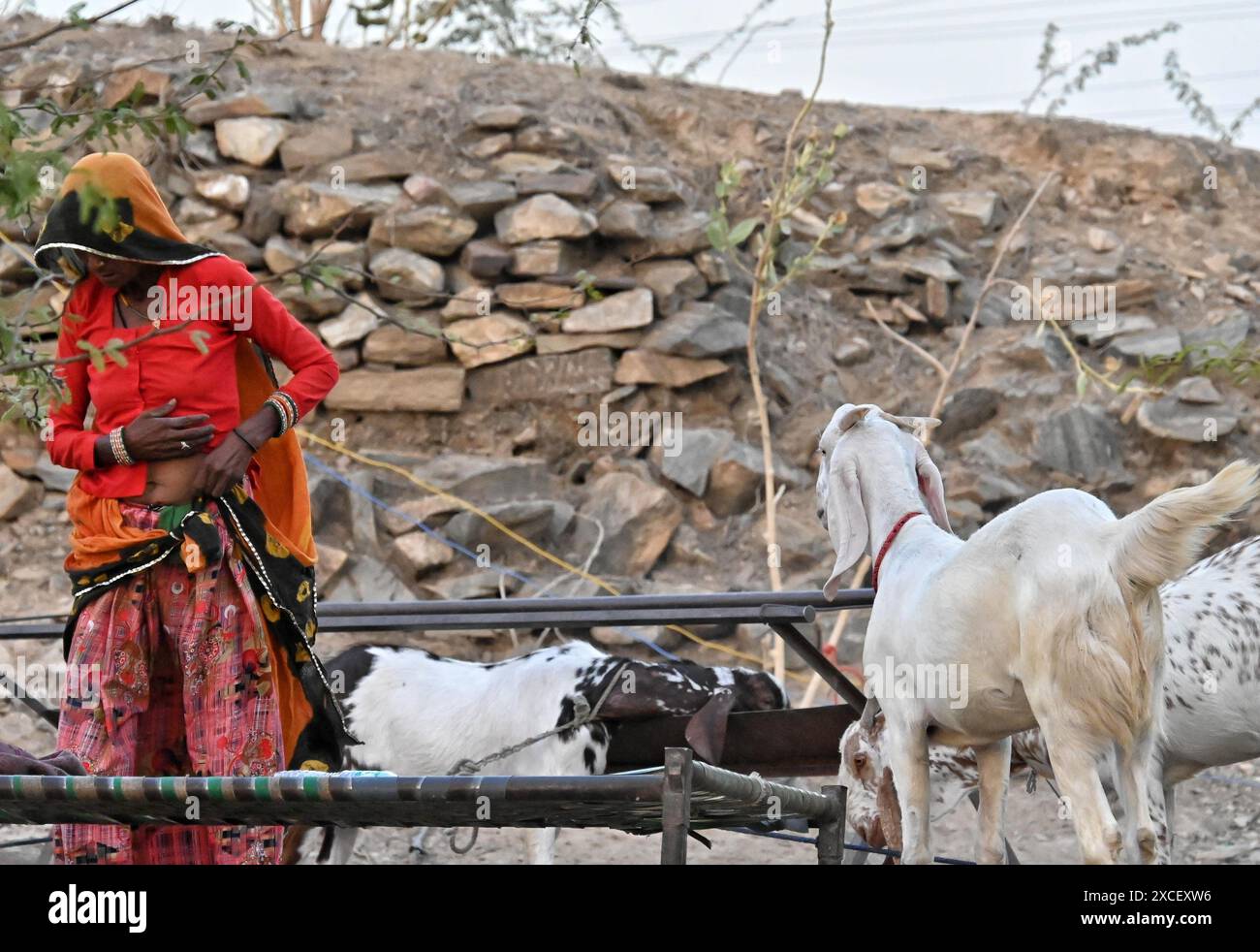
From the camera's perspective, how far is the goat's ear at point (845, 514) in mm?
4738

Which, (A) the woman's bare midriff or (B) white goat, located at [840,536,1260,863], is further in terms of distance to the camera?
(B) white goat, located at [840,536,1260,863]

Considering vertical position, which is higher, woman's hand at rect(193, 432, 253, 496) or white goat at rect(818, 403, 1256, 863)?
woman's hand at rect(193, 432, 253, 496)

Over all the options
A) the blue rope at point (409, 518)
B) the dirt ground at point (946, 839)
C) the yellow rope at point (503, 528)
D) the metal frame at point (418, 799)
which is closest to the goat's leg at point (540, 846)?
the dirt ground at point (946, 839)

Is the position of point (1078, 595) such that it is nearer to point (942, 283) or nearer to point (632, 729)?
point (632, 729)

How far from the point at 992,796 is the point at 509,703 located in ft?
6.15

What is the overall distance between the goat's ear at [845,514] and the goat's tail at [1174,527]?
1095mm

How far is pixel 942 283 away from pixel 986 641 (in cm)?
784

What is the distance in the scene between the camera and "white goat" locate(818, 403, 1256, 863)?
146 inches

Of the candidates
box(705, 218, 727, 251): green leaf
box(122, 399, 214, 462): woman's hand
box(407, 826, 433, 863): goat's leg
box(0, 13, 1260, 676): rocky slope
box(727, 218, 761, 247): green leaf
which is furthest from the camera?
box(727, 218, 761, 247): green leaf

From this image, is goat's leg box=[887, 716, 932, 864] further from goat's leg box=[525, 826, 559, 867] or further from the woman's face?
the woman's face

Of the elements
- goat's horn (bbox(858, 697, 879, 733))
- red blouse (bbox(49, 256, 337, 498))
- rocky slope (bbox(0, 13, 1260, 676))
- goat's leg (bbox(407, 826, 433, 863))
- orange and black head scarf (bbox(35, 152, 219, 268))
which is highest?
rocky slope (bbox(0, 13, 1260, 676))

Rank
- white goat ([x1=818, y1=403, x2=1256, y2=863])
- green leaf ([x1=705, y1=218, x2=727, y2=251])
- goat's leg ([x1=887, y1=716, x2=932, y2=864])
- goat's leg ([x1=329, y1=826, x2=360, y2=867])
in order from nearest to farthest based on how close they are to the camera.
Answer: white goat ([x1=818, y1=403, x2=1256, y2=863]), goat's leg ([x1=887, y1=716, x2=932, y2=864]), goat's leg ([x1=329, y1=826, x2=360, y2=867]), green leaf ([x1=705, y1=218, x2=727, y2=251])

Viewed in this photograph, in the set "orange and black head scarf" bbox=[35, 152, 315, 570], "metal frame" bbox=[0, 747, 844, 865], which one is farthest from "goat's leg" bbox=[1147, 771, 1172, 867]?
"orange and black head scarf" bbox=[35, 152, 315, 570]
